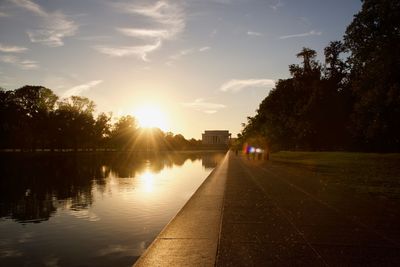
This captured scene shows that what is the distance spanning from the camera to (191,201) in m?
14.8

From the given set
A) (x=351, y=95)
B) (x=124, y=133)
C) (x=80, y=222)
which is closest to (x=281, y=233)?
(x=80, y=222)

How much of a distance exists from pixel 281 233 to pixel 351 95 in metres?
48.1

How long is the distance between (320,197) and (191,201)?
17.0 ft

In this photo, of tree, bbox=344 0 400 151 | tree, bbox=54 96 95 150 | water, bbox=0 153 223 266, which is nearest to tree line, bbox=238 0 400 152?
tree, bbox=344 0 400 151

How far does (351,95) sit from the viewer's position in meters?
52.5

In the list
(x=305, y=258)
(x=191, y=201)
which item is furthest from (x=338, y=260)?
(x=191, y=201)

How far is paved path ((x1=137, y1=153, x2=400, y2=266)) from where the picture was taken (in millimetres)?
7094

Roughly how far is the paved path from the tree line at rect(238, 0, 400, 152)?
1776 centimetres

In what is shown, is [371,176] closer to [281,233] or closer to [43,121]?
[281,233]

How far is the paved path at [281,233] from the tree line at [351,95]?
17761mm

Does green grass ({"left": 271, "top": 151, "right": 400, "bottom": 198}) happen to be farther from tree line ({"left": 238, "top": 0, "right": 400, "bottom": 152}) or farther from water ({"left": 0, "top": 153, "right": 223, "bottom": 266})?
water ({"left": 0, "top": 153, "right": 223, "bottom": 266})

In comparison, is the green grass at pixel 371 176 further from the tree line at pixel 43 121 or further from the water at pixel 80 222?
the tree line at pixel 43 121

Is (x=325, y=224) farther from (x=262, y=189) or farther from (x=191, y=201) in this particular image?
(x=262, y=189)

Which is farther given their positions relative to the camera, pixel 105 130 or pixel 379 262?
pixel 105 130
